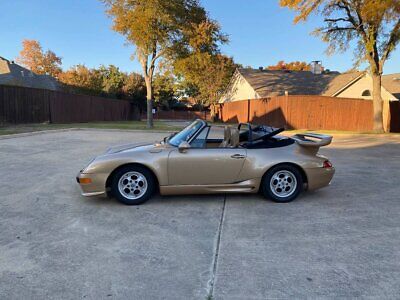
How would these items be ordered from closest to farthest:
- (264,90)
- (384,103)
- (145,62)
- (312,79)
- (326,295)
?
(326,295), (145,62), (384,103), (264,90), (312,79)

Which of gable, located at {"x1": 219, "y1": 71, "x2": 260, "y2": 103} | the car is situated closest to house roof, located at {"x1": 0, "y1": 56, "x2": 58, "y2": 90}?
gable, located at {"x1": 219, "y1": 71, "x2": 260, "y2": 103}

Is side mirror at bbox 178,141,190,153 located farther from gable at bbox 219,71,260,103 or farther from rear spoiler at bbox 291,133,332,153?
gable at bbox 219,71,260,103

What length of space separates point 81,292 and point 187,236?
1412 mm

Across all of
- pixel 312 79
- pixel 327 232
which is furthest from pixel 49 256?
pixel 312 79

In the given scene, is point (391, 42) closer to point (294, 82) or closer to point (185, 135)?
point (294, 82)

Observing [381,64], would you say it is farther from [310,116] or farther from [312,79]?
[312,79]

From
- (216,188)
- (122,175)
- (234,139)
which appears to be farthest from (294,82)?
(122,175)

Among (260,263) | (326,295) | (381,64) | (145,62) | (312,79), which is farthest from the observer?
(312,79)

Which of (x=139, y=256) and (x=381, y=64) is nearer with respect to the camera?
→ (x=139, y=256)

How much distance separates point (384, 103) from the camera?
26.1 meters

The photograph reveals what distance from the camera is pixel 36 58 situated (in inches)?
2790

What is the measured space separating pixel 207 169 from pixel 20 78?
36411 millimetres

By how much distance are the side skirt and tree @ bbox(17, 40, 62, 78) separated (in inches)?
2852

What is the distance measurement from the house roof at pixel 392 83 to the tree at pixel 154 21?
80.9 ft
